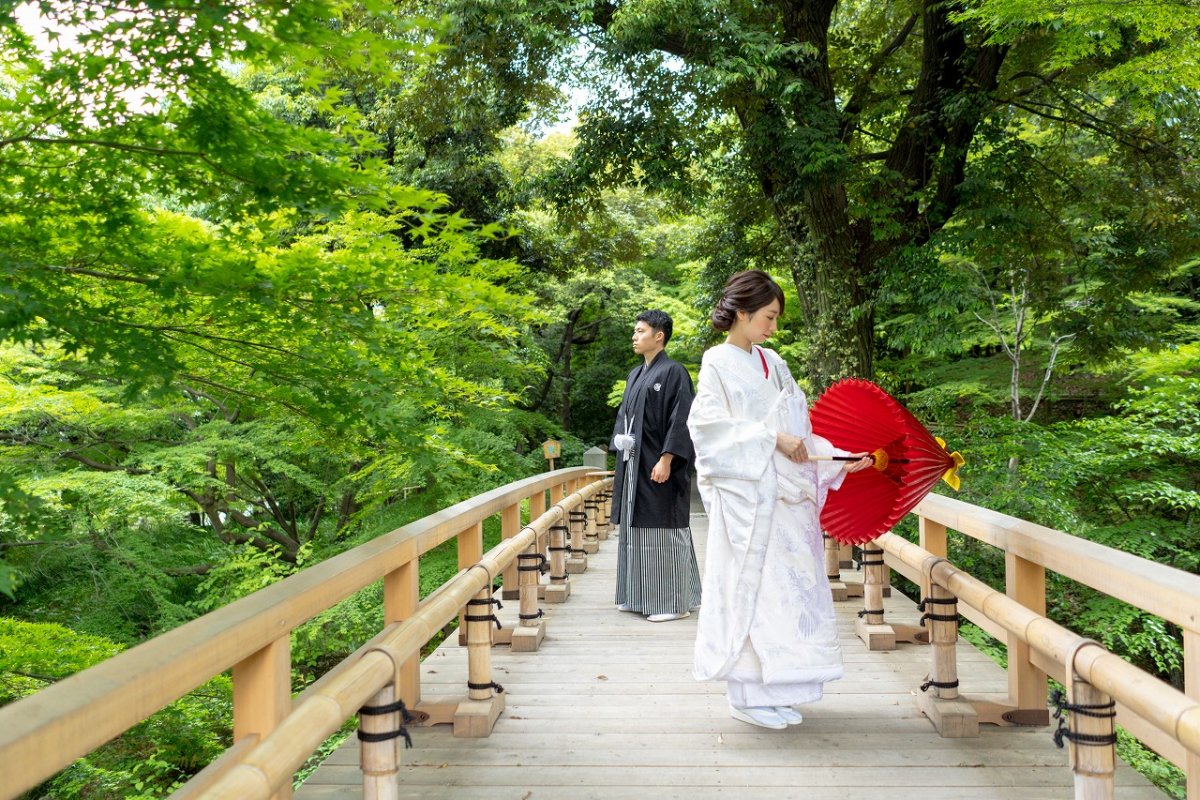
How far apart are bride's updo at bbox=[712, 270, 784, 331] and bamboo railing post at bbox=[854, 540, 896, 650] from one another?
4.74 ft

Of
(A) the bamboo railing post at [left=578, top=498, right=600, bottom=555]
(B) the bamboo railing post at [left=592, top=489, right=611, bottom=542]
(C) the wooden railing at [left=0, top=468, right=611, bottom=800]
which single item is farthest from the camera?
(B) the bamboo railing post at [left=592, top=489, right=611, bottom=542]

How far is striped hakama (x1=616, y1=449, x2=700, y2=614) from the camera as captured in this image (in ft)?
15.3

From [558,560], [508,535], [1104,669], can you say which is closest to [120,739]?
[558,560]

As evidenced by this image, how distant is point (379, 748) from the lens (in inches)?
73.2

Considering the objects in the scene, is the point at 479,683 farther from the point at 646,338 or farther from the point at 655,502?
the point at 646,338

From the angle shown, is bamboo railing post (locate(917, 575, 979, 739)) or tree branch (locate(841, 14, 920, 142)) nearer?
bamboo railing post (locate(917, 575, 979, 739))

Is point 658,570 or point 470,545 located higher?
point 470,545

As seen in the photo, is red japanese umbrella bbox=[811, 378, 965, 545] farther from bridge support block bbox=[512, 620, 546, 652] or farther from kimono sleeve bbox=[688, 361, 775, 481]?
bridge support block bbox=[512, 620, 546, 652]

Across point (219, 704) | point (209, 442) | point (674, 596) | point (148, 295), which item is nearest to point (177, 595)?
point (209, 442)

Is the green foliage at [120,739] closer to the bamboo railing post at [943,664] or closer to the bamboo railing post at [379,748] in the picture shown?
the bamboo railing post at [379,748]

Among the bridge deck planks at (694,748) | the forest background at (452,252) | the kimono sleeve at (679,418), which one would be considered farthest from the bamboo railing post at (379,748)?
the kimono sleeve at (679,418)

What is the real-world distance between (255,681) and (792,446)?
177 cm

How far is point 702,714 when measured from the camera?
10.0 ft

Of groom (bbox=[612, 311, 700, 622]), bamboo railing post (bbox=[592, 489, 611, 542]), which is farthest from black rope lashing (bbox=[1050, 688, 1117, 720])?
bamboo railing post (bbox=[592, 489, 611, 542])
